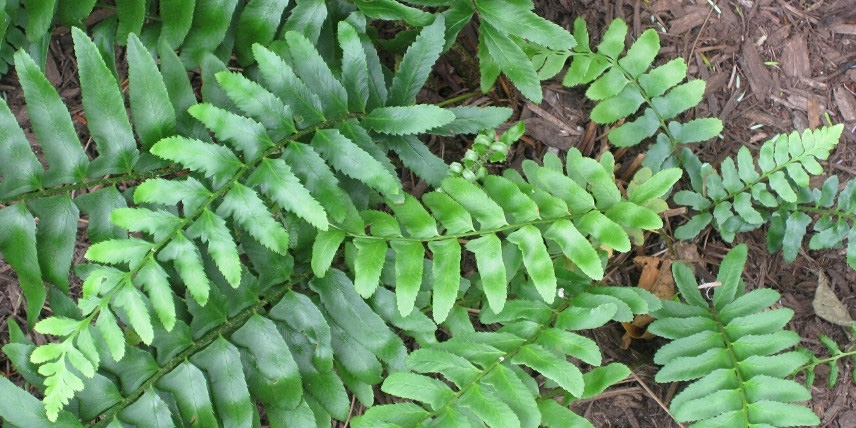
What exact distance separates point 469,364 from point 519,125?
0.96m

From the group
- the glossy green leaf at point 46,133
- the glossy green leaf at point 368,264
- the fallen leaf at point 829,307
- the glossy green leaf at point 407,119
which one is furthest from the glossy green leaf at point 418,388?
the fallen leaf at point 829,307

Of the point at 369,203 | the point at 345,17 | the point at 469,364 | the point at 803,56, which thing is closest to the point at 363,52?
the point at 345,17

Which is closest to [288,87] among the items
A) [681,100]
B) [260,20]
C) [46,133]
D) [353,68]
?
[353,68]

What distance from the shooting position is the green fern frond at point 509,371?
8.02ft

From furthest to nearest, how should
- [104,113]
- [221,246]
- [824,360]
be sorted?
[824,360] < [104,113] < [221,246]

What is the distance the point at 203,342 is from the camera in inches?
104

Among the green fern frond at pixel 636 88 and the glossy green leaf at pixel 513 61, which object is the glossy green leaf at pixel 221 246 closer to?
the glossy green leaf at pixel 513 61

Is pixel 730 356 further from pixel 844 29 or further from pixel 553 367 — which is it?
pixel 844 29

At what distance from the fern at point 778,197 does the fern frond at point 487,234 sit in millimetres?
565

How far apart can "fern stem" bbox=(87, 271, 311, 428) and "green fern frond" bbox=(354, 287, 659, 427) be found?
58cm

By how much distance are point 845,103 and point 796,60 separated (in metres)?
0.30

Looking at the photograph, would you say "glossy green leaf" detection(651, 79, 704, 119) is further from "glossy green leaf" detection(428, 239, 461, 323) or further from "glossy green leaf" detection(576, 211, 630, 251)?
"glossy green leaf" detection(428, 239, 461, 323)

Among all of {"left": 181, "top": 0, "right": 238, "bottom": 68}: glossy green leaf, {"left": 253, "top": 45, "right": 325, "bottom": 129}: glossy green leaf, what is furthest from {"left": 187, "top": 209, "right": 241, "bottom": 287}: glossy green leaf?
{"left": 181, "top": 0, "right": 238, "bottom": 68}: glossy green leaf

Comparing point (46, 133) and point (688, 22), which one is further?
point (688, 22)
